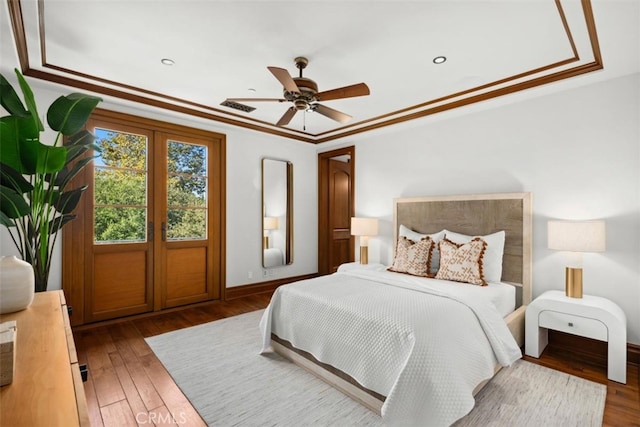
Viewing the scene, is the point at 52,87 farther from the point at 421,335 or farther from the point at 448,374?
the point at 448,374

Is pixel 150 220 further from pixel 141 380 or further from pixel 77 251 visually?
pixel 141 380

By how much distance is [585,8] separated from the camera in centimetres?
192

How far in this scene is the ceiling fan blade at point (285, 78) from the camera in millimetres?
2188

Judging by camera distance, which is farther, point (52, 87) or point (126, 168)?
point (126, 168)

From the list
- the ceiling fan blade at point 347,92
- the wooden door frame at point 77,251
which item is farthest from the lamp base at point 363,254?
the wooden door frame at point 77,251

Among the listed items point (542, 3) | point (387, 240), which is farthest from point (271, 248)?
point (542, 3)

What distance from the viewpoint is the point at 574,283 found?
273 centimetres

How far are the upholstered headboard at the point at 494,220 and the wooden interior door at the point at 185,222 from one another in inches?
114

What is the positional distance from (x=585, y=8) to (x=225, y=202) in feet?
13.4

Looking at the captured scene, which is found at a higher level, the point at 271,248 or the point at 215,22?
the point at 215,22

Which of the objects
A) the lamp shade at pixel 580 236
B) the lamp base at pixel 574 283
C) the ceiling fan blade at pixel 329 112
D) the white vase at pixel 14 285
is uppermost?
the ceiling fan blade at pixel 329 112

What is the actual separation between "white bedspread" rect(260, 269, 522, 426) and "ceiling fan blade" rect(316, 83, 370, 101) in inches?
63.6

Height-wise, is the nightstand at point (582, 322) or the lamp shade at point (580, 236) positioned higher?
the lamp shade at point (580, 236)

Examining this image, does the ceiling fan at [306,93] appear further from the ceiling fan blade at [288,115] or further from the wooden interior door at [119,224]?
the wooden interior door at [119,224]
